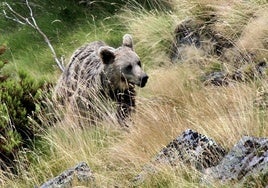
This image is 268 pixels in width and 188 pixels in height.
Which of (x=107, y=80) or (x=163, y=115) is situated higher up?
(x=163, y=115)

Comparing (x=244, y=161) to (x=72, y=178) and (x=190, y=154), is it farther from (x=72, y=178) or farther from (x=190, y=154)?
(x=72, y=178)

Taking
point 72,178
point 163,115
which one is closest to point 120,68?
point 163,115

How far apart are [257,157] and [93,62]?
5.08m

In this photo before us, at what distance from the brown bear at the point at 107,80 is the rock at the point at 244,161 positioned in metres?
3.34

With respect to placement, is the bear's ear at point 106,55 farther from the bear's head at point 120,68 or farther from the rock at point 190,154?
the rock at point 190,154

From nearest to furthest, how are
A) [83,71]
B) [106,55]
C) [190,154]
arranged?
[190,154], [106,55], [83,71]

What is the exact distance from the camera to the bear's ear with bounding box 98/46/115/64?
9164 millimetres

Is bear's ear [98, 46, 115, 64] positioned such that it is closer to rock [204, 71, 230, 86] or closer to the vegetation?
the vegetation

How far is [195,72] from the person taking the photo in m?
10.0

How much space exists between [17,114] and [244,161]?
370 centimetres

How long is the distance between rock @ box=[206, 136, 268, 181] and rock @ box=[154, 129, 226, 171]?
0.69 ft

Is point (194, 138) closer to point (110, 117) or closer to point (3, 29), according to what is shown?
point (110, 117)

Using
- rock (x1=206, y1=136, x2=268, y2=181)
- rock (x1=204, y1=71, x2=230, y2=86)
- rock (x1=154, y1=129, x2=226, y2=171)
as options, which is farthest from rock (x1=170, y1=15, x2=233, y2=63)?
rock (x1=206, y1=136, x2=268, y2=181)

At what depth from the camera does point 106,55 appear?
924 centimetres
